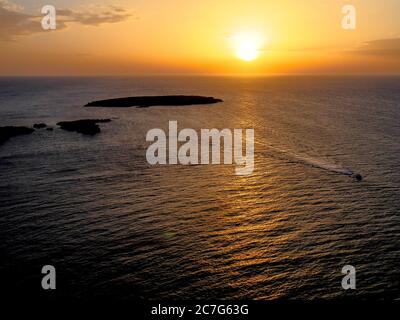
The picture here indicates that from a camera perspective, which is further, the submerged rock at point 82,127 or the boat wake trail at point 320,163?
the submerged rock at point 82,127

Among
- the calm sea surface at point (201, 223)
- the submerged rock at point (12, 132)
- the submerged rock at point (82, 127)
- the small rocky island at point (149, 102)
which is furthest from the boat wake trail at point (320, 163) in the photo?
the small rocky island at point (149, 102)

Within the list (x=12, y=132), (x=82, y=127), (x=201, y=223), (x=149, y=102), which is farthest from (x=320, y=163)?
(x=149, y=102)

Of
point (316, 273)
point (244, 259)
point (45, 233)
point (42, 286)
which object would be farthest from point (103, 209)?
point (316, 273)

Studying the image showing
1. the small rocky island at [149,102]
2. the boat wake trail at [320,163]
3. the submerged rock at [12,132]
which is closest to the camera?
the boat wake trail at [320,163]

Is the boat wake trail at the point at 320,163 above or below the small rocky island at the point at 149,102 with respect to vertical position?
below

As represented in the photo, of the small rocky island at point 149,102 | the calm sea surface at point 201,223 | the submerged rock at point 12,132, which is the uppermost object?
the small rocky island at point 149,102

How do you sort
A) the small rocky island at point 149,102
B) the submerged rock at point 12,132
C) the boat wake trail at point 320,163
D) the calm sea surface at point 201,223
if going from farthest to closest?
the small rocky island at point 149,102 < the submerged rock at point 12,132 < the boat wake trail at point 320,163 < the calm sea surface at point 201,223

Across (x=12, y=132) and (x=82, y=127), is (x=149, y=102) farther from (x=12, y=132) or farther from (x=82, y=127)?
(x=12, y=132)

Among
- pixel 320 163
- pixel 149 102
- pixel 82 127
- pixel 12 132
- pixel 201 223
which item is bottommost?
pixel 201 223

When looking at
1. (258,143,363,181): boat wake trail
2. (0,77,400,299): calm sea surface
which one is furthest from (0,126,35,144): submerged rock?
(258,143,363,181): boat wake trail

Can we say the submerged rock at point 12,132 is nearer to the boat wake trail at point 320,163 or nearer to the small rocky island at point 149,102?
the boat wake trail at point 320,163

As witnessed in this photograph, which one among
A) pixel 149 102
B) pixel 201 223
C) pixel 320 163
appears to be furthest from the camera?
pixel 149 102

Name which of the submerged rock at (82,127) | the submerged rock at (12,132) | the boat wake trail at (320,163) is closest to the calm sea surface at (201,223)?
the boat wake trail at (320,163)

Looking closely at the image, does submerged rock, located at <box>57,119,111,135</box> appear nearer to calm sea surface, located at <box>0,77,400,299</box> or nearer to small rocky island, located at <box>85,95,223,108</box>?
calm sea surface, located at <box>0,77,400,299</box>
